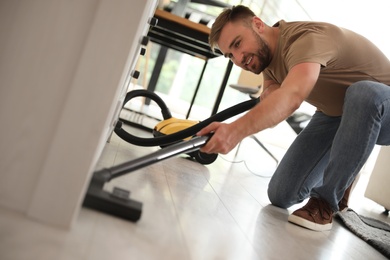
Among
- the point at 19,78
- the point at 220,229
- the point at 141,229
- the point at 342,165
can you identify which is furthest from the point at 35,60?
Answer: the point at 342,165

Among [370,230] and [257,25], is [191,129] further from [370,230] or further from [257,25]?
[370,230]

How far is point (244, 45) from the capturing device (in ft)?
5.74

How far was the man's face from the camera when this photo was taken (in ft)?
5.73

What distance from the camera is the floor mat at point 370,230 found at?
6.03 feet

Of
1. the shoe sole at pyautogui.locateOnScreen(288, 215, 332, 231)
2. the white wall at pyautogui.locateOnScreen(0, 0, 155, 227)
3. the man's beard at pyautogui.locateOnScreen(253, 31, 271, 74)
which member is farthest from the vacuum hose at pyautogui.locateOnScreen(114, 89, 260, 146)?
the white wall at pyautogui.locateOnScreen(0, 0, 155, 227)

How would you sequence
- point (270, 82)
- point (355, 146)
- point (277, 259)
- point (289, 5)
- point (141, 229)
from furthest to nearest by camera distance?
point (289, 5) < point (270, 82) < point (355, 146) < point (277, 259) < point (141, 229)

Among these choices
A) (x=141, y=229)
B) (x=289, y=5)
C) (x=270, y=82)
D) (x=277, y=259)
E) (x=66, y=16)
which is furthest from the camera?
(x=289, y=5)

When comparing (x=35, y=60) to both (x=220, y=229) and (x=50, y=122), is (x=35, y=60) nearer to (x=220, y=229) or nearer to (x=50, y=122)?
(x=50, y=122)

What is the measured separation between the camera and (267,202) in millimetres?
2178

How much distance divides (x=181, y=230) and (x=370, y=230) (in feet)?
4.01

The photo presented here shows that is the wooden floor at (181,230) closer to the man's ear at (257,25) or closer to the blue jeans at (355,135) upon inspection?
the blue jeans at (355,135)

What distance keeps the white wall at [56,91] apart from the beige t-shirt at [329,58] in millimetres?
713

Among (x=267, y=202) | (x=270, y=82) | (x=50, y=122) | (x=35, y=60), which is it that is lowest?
(x=267, y=202)

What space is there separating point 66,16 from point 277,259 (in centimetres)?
77
